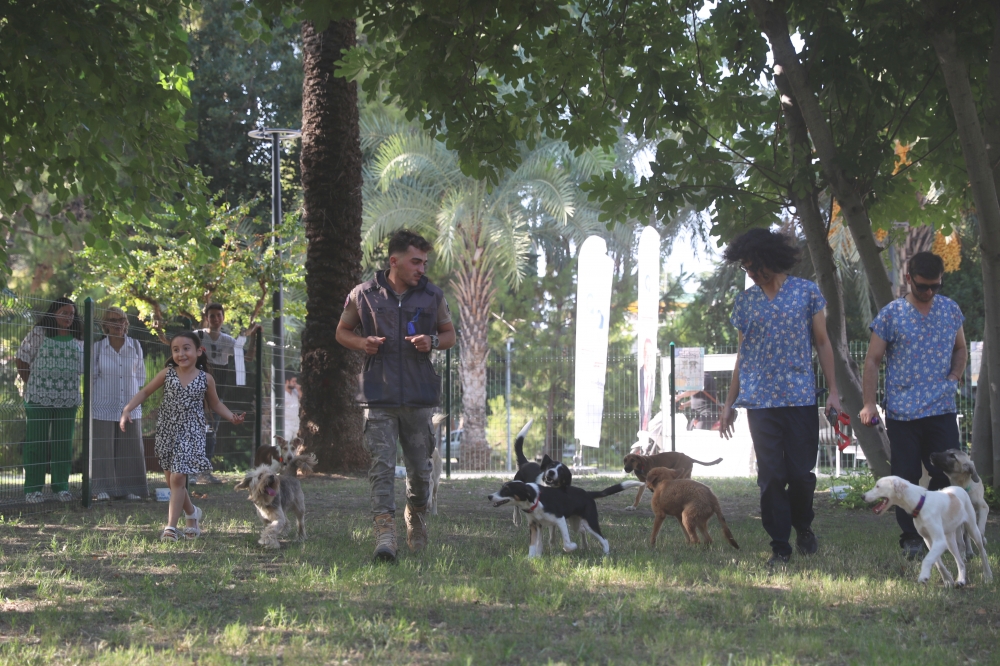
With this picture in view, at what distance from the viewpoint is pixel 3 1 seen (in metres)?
7.52

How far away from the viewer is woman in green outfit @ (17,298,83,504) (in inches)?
384

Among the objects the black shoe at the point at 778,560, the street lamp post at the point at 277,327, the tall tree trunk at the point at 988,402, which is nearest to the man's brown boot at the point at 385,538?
the black shoe at the point at 778,560

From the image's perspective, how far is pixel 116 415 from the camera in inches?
409

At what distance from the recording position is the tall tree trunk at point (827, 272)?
31.7 ft

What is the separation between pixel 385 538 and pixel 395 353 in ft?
3.79

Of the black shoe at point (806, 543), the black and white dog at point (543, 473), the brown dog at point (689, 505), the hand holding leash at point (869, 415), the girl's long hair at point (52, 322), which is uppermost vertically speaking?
the girl's long hair at point (52, 322)

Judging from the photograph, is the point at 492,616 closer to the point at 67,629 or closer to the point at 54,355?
the point at 67,629

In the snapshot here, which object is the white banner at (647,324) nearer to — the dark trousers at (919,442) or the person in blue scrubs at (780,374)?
the dark trousers at (919,442)

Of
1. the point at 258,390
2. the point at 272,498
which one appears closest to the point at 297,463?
the point at 272,498

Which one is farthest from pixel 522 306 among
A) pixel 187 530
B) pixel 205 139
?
Result: pixel 187 530

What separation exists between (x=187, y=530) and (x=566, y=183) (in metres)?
21.9

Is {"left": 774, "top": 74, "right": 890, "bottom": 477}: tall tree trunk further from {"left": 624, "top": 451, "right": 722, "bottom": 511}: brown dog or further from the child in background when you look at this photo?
the child in background

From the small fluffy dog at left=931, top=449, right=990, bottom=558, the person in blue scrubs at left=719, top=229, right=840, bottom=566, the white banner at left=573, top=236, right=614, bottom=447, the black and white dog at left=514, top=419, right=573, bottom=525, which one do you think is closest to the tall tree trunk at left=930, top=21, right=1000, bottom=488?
the small fluffy dog at left=931, top=449, right=990, bottom=558

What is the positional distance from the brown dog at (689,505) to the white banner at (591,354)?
1248 centimetres
